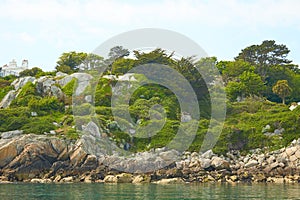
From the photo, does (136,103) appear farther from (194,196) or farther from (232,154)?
(194,196)

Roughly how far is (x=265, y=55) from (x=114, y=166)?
41.4m

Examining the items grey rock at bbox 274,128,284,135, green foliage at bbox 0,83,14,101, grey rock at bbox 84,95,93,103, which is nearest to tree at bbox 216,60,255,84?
grey rock at bbox 274,128,284,135

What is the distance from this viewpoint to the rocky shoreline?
40.2m

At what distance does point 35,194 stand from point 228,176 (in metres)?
18.4

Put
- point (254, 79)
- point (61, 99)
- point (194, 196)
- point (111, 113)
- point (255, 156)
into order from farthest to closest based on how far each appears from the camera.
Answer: point (254, 79) < point (61, 99) < point (111, 113) < point (255, 156) < point (194, 196)

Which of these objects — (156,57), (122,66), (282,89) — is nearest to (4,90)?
(122,66)

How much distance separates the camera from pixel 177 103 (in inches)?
2394

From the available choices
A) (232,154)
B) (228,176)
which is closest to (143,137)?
(232,154)

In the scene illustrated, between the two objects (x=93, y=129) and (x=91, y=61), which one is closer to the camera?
(x=93, y=129)

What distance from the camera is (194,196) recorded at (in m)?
27.4

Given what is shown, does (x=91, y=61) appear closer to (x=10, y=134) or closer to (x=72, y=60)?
(x=72, y=60)

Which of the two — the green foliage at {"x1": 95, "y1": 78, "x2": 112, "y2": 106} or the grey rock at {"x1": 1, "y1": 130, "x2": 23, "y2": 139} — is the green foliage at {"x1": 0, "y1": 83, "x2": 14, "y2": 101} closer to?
the green foliage at {"x1": 95, "y1": 78, "x2": 112, "y2": 106}

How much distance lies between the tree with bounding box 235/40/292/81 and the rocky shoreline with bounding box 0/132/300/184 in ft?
108

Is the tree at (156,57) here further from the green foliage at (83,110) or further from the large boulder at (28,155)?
the large boulder at (28,155)
